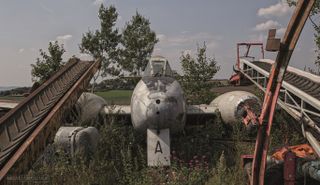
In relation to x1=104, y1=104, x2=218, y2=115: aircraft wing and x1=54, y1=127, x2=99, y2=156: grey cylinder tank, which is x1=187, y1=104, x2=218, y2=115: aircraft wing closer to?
x1=104, y1=104, x2=218, y2=115: aircraft wing

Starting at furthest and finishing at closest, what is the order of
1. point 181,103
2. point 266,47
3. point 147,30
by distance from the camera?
point 147,30
point 181,103
point 266,47

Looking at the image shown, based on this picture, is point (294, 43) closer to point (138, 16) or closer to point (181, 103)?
point (181, 103)

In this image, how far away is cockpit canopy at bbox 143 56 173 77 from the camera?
477 inches

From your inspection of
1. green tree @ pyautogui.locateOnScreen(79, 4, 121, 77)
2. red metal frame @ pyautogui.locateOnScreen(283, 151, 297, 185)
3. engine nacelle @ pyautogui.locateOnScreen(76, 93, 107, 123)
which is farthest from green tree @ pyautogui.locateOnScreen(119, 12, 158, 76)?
red metal frame @ pyautogui.locateOnScreen(283, 151, 297, 185)

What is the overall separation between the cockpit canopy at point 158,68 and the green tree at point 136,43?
19263mm

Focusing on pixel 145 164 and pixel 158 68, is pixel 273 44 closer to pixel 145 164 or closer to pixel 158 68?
pixel 145 164

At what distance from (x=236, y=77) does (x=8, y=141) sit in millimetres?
12614

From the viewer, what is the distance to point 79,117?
13.4 m

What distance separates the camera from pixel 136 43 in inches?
1281

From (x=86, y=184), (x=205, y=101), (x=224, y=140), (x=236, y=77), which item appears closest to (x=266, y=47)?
(x=86, y=184)

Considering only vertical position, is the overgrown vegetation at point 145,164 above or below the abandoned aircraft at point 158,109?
below

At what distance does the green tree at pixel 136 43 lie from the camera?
3216cm

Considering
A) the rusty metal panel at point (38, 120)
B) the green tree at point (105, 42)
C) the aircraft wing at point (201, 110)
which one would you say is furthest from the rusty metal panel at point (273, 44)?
the green tree at point (105, 42)

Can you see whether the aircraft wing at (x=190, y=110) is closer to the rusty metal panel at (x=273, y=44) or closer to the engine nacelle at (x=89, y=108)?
the engine nacelle at (x=89, y=108)
